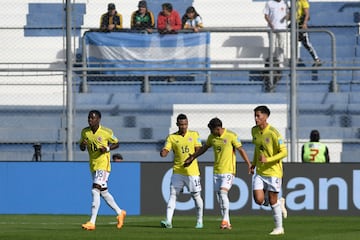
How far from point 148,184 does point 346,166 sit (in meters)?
4.00

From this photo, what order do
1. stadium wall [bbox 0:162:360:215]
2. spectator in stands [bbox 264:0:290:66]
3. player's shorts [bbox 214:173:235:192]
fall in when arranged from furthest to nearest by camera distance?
1. spectator in stands [bbox 264:0:290:66]
2. stadium wall [bbox 0:162:360:215]
3. player's shorts [bbox 214:173:235:192]

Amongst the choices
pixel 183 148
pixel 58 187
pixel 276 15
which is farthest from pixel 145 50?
pixel 183 148

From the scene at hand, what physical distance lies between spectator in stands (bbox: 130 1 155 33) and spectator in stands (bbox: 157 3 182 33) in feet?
0.94

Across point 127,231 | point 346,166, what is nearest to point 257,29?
point 346,166

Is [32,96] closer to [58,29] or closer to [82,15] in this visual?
[58,29]

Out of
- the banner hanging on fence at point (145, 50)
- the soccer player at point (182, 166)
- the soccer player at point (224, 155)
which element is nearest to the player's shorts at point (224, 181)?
the soccer player at point (224, 155)

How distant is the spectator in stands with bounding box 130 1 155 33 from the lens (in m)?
26.3

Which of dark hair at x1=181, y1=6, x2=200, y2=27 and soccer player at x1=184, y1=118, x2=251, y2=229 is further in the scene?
dark hair at x1=181, y1=6, x2=200, y2=27

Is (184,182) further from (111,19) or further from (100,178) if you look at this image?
(111,19)

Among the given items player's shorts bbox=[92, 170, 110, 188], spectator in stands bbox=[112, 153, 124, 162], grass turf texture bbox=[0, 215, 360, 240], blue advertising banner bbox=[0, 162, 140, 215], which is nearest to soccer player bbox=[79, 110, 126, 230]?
player's shorts bbox=[92, 170, 110, 188]

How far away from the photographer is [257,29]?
26656mm

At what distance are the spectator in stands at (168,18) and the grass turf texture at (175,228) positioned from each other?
5.58 meters

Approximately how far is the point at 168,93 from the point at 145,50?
1.11m

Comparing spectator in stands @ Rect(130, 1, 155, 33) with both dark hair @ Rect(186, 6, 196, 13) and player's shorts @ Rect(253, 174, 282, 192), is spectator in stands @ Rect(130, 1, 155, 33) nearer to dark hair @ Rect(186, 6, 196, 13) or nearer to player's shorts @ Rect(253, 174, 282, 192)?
dark hair @ Rect(186, 6, 196, 13)
